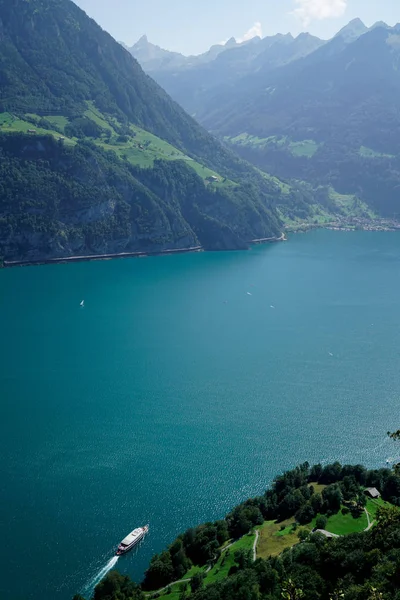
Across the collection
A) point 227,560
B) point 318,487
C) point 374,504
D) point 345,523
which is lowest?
point 318,487

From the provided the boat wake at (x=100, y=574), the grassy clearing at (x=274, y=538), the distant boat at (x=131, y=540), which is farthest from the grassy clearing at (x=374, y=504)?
the boat wake at (x=100, y=574)

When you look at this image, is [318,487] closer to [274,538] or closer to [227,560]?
[274,538]

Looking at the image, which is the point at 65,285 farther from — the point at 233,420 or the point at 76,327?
the point at 233,420

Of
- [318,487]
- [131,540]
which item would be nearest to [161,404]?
[318,487]

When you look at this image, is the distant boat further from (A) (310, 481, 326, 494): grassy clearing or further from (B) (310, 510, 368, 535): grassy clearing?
(A) (310, 481, 326, 494): grassy clearing

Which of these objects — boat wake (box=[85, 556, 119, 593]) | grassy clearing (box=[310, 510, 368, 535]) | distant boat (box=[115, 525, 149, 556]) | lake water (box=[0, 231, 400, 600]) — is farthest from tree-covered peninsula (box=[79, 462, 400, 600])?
lake water (box=[0, 231, 400, 600])

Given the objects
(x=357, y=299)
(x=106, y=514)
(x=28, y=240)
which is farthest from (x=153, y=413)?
(x=28, y=240)

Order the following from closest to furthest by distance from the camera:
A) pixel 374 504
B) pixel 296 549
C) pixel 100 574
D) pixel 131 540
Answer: pixel 296 549
pixel 100 574
pixel 131 540
pixel 374 504
